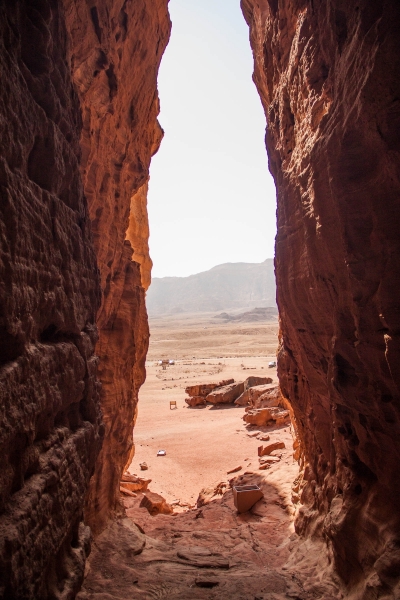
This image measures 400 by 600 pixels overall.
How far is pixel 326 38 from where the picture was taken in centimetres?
681

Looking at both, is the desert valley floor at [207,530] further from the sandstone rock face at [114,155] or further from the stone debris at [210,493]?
the sandstone rock face at [114,155]

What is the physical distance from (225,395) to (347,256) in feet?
76.8

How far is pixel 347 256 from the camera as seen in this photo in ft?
19.8

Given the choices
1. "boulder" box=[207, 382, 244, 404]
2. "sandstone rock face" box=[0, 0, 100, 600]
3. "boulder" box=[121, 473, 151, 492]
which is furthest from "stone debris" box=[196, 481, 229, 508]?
"boulder" box=[207, 382, 244, 404]

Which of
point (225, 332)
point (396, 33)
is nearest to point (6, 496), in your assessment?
point (396, 33)

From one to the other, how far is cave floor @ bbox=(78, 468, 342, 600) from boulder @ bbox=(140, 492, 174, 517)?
44 cm

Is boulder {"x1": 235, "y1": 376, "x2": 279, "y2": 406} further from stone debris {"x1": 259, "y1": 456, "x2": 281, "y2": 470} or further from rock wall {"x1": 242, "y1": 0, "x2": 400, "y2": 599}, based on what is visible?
rock wall {"x1": 242, "y1": 0, "x2": 400, "y2": 599}

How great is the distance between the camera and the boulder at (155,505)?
1315cm

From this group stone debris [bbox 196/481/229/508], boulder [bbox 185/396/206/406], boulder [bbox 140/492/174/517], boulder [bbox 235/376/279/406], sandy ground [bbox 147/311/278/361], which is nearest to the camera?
boulder [bbox 140/492/174/517]

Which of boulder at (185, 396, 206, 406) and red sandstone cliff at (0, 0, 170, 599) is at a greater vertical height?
red sandstone cliff at (0, 0, 170, 599)

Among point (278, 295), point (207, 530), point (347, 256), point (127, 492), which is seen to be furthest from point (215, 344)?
point (347, 256)

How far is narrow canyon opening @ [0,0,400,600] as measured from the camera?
4.27 m

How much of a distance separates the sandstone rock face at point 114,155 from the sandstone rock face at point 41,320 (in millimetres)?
3241

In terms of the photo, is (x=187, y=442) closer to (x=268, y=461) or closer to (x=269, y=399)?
(x=268, y=461)
